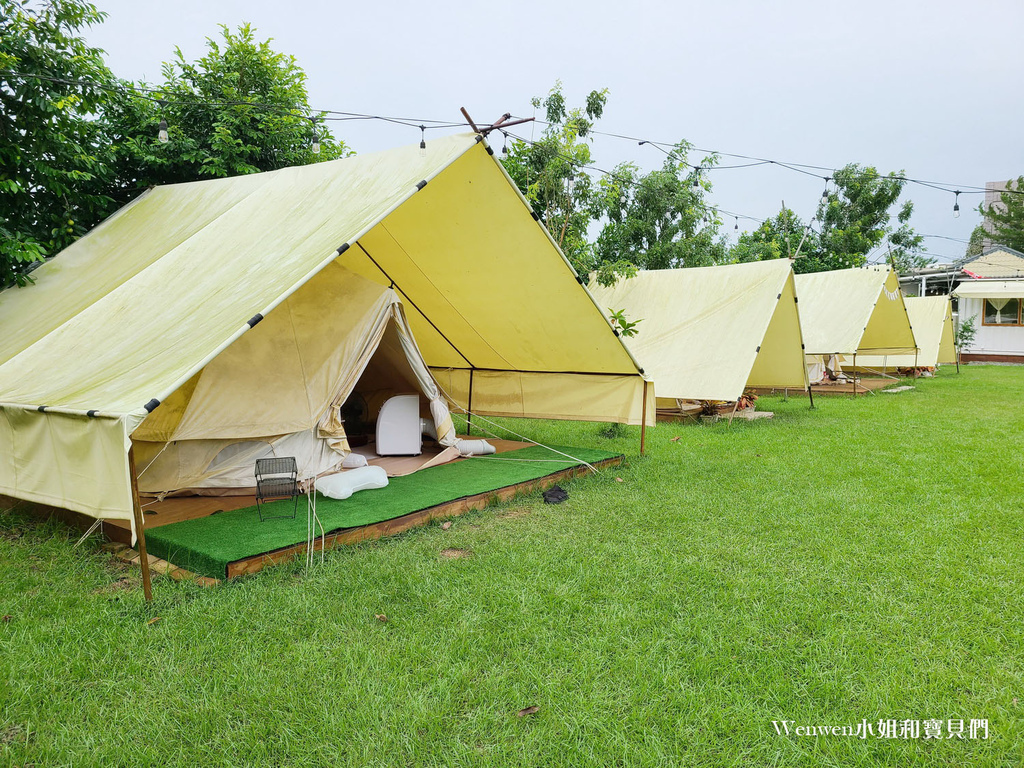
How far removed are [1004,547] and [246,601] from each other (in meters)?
3.89

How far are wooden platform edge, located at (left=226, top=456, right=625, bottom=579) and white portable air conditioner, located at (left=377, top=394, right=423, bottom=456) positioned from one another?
115 centimetres

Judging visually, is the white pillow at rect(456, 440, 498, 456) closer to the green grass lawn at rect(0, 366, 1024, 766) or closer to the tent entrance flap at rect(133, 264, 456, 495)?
the tent entrance flap at rect(133, 264, 456, 495)

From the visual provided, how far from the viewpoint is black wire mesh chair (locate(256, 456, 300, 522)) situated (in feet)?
13.3

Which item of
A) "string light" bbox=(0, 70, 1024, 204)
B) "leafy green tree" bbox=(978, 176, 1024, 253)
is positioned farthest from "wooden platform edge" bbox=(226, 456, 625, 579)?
"leafy green tree" bbox=(978, 176, 1024, 253)

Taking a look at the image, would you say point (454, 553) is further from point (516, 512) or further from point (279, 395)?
point (279, 395)

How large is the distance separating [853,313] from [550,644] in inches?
409

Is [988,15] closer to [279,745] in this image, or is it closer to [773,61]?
[773,61]

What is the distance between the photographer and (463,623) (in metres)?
2.57

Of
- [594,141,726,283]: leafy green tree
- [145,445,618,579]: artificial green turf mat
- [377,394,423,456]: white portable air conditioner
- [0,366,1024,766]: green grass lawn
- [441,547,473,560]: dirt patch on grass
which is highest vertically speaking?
[594,141,726,283]: leafy green tree

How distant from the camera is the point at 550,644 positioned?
2.41m

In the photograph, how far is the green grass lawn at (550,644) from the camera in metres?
1.88

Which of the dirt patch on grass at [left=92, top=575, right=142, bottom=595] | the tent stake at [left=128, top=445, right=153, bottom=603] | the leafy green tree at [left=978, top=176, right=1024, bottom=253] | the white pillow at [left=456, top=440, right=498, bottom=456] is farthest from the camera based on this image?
the leafy green tree at [left=978, top=176, right=1024, bottom=253]

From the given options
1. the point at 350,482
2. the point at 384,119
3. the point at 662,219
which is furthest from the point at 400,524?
the point at 662,219

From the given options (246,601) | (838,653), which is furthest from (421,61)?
(838,653)
